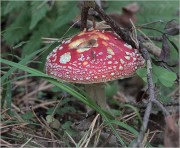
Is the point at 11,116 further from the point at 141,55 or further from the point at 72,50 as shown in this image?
the point at 141,55

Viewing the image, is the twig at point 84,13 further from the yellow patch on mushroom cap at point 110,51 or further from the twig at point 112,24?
the yellow patch on mushroom cap at point 110,51

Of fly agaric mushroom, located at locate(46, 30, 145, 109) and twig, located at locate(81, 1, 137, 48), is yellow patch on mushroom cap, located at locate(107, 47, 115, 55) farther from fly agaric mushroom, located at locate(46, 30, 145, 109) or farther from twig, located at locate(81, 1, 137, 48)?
twig, located at locate(81, 1, 137, 48)

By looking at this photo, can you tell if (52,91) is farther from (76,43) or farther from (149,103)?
(149,103)

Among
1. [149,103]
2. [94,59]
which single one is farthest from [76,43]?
[149,103]

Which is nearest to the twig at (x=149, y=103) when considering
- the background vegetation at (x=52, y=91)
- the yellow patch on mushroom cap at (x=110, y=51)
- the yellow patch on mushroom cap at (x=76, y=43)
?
the background vegetation at (x=52, y=91)

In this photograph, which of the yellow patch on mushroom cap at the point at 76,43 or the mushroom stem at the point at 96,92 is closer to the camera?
the yellow patch on mushroom cap at the point at 76,43

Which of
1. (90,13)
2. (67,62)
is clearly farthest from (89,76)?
(90,13)
